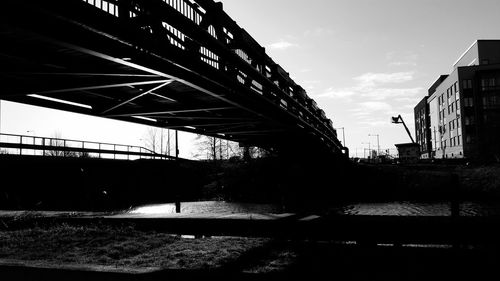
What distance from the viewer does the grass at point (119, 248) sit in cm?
674

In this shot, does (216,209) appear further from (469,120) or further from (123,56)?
(469,120)

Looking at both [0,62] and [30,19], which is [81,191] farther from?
[30,19]

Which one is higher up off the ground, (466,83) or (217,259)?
(466,83)

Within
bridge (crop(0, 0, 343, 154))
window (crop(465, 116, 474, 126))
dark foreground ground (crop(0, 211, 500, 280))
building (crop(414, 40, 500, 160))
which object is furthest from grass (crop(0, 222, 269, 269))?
window (crop(465, 116, 474, 126))

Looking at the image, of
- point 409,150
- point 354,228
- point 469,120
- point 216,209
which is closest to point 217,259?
point 354,228

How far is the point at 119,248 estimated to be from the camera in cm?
786

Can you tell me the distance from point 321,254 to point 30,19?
610cm

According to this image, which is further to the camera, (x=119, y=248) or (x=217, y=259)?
(x=119, y=248)

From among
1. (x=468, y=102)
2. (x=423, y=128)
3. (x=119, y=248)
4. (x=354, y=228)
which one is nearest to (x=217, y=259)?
(x=119, y=248)

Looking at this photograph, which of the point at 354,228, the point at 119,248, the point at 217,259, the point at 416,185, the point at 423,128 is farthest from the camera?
the point at 423,128

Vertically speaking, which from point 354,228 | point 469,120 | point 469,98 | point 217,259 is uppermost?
point 469,98

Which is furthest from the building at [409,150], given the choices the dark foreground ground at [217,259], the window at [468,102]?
the dark foreground ground at [217,259]

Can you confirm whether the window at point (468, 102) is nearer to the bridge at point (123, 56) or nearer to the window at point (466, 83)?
the window at point (466, 83)

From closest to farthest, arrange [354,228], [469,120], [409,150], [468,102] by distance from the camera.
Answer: [354,228] < [409,150] < [469,120] < [468,102]
